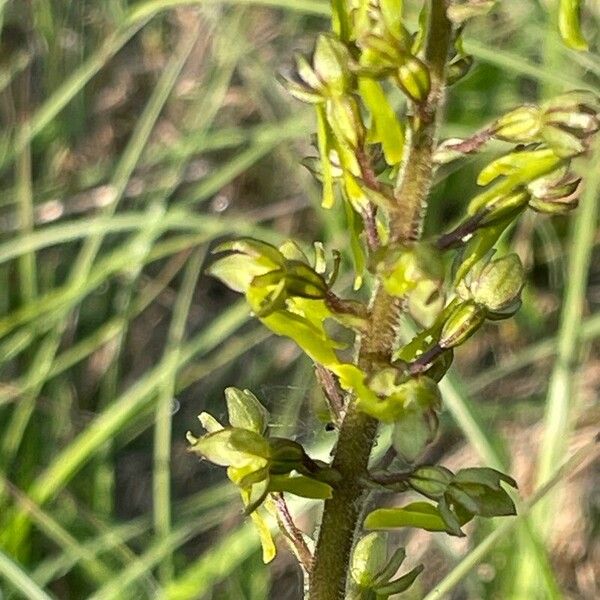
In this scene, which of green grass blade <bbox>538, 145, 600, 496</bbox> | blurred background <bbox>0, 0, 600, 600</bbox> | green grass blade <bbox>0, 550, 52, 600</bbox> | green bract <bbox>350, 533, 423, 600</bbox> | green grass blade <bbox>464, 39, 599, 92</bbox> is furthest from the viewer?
blurred background <bbox>0, 0, 600, 600</bbox>

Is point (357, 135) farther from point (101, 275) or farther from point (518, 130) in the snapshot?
point (101, 275)

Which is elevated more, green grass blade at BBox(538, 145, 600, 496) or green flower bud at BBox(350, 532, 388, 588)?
green flower bud at BBox(350, 532, 388, 588)

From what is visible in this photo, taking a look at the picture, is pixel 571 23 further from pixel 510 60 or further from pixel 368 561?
pixel 510 60

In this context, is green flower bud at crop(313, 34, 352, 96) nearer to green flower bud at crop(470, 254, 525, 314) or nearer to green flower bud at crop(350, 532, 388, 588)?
green flower bud at crop(470, 254, 525, 314)

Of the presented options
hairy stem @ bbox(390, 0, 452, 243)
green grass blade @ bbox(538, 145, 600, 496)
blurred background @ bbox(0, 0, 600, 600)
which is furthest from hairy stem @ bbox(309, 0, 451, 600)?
green grass blade @ bbox(538, 145, 600, 496)

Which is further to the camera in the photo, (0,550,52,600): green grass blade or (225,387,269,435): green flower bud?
(0,550,52,600): green grass blade

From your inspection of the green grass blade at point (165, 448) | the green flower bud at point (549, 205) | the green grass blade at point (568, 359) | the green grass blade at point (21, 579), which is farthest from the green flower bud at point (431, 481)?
→ the green grass blade at point (165, 448)

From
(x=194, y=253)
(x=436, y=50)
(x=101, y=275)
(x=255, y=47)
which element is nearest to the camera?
(x=436, y=50)

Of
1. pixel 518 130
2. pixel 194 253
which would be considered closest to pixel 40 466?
pixel 194 253
